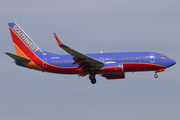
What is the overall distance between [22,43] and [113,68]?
16520 millimetres

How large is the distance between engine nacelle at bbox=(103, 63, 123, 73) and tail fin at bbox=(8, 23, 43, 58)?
38.3 ft

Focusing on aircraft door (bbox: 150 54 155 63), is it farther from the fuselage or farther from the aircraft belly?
the aircraft belly

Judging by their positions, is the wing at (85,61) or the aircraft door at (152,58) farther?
the aircraft door at (152,58)

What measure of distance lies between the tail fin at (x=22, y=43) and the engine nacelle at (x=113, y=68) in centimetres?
1168

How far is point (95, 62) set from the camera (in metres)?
56.1

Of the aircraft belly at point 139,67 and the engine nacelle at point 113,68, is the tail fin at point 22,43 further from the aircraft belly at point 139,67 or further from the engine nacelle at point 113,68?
the aircraft belly at point 139,67

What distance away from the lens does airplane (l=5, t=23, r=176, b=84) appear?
56.3m

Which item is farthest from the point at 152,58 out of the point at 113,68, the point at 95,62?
the point at 95,62

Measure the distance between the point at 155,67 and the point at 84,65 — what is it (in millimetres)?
11083

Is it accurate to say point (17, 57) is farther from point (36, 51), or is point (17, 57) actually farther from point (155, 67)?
point (155, 67)

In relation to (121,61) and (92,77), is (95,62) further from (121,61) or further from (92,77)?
(121,61)

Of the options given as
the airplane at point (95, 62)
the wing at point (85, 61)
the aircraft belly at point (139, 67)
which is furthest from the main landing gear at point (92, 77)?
the aircraft belly at point (139, 67)

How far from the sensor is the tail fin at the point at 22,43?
2397 inches

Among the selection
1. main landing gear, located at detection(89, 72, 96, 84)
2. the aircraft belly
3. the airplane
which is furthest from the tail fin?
the aircraft belly
